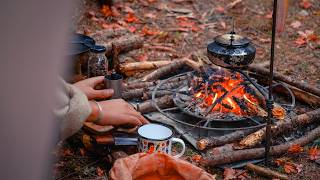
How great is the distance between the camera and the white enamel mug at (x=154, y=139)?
3.55 metres

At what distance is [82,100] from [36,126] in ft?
6.36

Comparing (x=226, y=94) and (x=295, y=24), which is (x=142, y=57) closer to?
(x=226, y=94)

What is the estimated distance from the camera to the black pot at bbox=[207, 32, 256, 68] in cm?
427

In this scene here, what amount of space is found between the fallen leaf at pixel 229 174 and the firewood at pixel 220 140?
1.02 feet

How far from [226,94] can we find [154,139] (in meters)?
1.40

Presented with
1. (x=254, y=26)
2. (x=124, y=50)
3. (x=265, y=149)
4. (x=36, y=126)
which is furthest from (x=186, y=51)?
(x=36, y=126)

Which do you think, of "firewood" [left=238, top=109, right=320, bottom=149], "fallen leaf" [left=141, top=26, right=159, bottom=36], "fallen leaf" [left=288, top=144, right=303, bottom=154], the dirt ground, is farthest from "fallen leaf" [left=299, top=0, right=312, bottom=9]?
"fallen leaf" [left=288, top=144, right=303, bottom=154]

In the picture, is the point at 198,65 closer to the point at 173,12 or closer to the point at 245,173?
the point at 245,173

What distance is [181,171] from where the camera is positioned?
9.09 ft

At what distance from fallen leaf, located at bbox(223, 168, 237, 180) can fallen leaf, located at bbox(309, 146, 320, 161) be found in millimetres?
909

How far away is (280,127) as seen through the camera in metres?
4.57

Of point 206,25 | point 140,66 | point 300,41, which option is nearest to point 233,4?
point 206,25

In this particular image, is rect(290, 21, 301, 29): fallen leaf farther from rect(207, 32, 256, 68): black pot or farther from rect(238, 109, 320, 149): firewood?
rect(207, 32, 256, 68): black pot

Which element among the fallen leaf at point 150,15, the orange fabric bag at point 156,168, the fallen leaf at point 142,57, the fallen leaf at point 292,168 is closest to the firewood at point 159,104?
the fallen leaf at point 292,168
